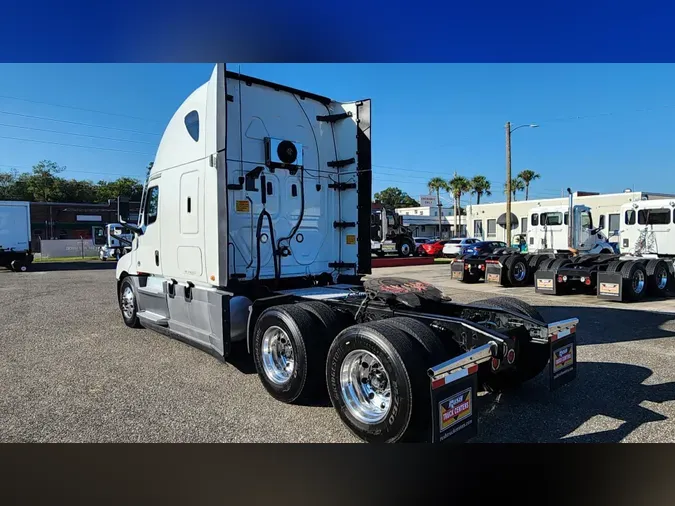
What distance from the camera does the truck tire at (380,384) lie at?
3352 mm

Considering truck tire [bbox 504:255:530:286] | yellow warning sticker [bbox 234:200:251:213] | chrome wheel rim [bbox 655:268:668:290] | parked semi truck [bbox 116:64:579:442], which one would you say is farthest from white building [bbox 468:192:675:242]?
yellow warning sticker [bbox 234:200:251:213]

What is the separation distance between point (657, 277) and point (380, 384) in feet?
35.7

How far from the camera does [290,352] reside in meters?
4.70

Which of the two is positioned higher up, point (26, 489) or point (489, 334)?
point (489, 334)

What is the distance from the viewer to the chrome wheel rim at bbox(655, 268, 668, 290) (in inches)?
460

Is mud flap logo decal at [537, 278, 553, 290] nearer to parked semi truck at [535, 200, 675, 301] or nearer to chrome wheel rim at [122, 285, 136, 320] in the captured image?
parked semi truck at [535, 200, 675, 301]

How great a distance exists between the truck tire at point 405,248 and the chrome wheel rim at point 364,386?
25.0 metres

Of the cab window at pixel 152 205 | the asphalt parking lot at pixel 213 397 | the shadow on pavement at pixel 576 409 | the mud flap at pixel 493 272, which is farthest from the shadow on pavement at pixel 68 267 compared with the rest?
the shadow on pavement at pixel 576 409

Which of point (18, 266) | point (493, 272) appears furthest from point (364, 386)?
point (18, 266)

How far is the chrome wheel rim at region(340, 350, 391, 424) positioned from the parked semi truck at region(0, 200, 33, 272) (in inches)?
947
